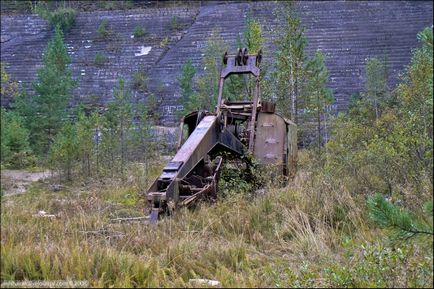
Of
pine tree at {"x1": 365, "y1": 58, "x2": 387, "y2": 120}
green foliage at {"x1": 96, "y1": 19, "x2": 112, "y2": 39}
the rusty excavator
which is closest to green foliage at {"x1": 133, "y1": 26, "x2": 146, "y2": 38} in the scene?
green foliage at {"x1": 96, "y1": 19, "x2": 112, "y2": 39}

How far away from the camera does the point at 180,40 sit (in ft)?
112

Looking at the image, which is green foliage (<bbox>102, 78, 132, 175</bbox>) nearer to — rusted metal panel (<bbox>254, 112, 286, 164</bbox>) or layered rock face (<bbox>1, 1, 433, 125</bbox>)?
rusted metal panel (<bbox>254, 112, 286, 164</bbox>)

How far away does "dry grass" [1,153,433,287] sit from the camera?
391cm

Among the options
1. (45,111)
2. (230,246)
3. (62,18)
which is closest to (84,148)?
(45,111)

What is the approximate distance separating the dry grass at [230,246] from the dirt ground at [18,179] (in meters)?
5.12

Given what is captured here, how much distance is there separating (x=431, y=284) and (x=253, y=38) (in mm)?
12561

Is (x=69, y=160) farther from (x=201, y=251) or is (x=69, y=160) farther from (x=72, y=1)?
(x=72, y=1)

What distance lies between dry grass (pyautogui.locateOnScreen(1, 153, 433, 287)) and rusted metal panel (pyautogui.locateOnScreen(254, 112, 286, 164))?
4.62ft

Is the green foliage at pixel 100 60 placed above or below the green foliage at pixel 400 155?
above

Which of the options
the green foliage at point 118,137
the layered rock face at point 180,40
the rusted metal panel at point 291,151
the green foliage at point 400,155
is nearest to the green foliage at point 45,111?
the green foliage at point 118,137

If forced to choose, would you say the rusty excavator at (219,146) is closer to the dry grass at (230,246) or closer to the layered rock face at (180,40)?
the dry grass at (230,246)

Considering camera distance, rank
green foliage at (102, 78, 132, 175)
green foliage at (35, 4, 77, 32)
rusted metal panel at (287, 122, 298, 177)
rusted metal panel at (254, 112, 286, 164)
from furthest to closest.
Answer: green foliage at (35, 4, 77, 32)
green foliage at (102, 78, 132, 175)
rusted metal panel at (287, 122, 298, 177)
rusted metal panel at (254, 112, 286, 164)

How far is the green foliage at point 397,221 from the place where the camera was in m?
3.41

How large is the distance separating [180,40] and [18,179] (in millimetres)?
21576
